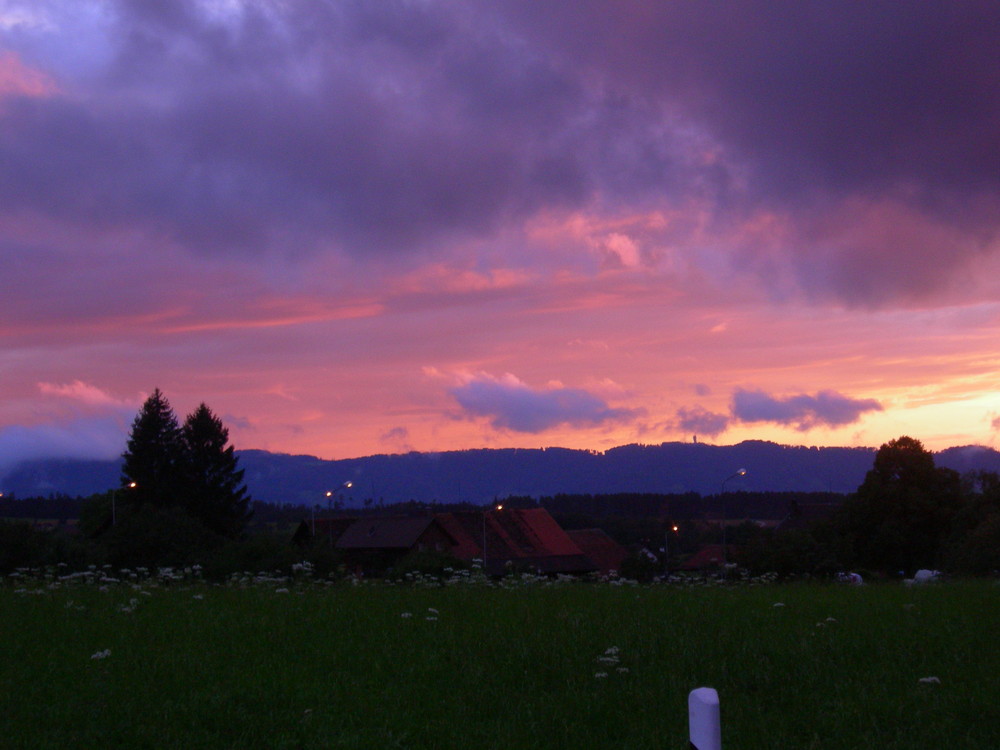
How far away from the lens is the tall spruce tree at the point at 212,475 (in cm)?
6384

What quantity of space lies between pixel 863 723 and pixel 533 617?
13.3 ft

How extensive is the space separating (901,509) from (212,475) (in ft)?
152

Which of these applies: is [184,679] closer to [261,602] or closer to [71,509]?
[261,602]

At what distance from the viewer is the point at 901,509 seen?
128 ft

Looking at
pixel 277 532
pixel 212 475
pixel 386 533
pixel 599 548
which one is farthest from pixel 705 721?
pixel 212 475

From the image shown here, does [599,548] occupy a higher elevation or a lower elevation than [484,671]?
lower

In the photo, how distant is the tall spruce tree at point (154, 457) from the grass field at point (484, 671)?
5538 cm

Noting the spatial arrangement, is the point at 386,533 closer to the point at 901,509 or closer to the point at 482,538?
the point at 482,538

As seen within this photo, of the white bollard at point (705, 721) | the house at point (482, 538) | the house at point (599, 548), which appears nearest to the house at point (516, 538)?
the house at point (482, 538)

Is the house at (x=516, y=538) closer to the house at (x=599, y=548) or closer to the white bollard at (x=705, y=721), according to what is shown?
the house at (x=599, y=548)

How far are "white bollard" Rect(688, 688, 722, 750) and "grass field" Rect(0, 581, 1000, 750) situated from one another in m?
2.85

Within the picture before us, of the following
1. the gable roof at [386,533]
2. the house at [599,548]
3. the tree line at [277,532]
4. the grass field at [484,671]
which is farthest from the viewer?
the house at [599,548]

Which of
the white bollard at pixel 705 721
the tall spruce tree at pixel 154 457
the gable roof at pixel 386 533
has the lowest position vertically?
the gable roof at pixel 386 533

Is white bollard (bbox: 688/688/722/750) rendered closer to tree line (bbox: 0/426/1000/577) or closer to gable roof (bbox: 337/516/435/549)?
tree line (bbox: 0/426/1000/577)
